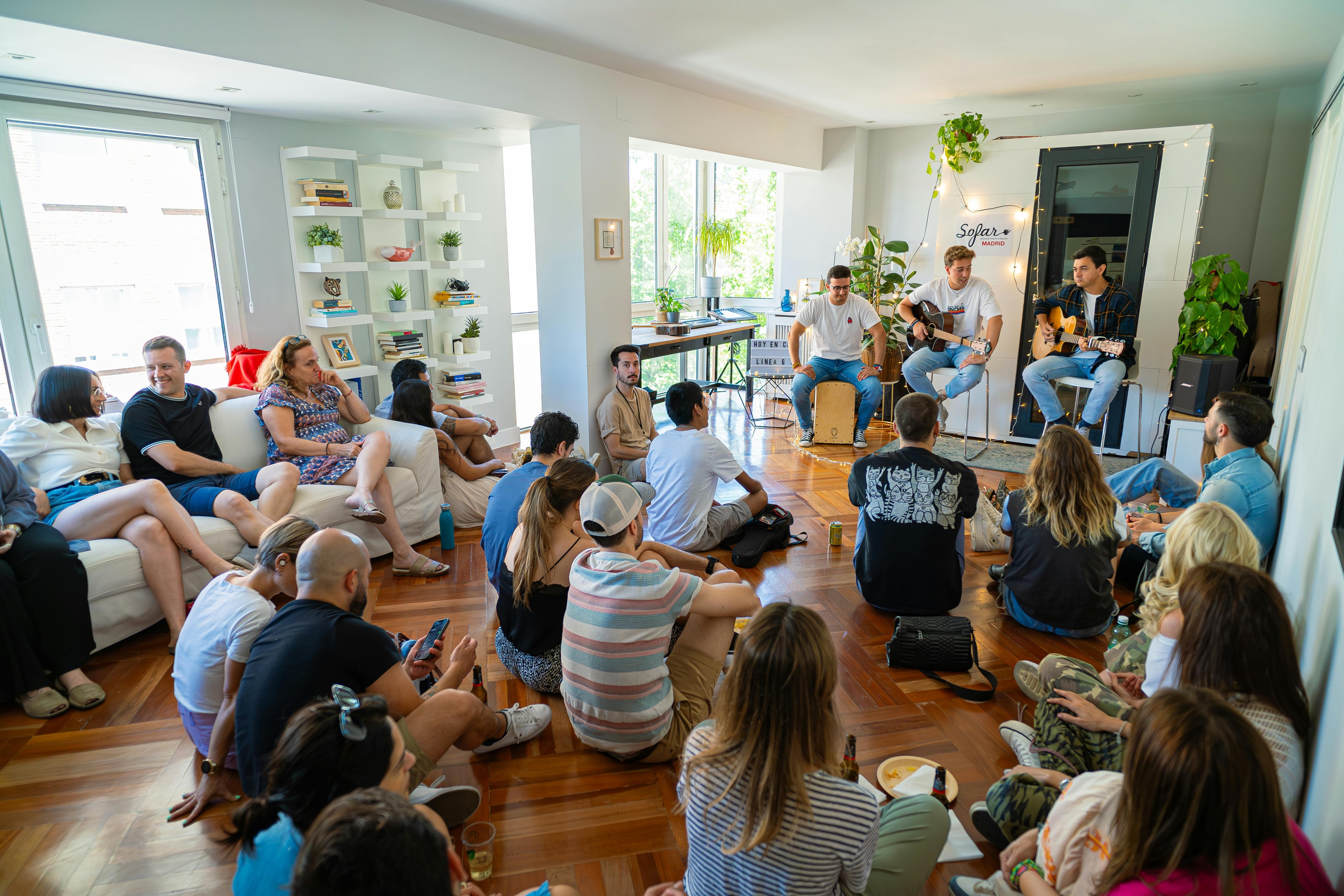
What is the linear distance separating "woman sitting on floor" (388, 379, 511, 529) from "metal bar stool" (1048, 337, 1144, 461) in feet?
13.8

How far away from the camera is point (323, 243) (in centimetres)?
520

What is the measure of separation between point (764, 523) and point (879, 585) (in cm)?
100

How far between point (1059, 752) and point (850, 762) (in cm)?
69

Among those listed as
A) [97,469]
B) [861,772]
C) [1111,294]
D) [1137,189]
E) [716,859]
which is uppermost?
[1137,189]

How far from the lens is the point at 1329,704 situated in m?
1.65

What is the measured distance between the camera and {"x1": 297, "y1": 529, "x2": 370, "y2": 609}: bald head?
209 cm

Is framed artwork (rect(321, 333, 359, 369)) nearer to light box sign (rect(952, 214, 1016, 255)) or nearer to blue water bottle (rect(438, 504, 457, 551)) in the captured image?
blue water bottle (rect(438, 504, 457, 551))

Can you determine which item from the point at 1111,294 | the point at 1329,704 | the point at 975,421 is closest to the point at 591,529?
the point at 1329,704

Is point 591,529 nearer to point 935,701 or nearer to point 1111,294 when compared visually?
point 935,701

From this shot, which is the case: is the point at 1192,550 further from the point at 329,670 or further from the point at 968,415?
the point at 968,415

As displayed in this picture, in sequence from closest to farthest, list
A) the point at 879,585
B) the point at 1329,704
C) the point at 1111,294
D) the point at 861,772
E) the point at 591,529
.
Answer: the point at 1329,704 → the point at 591,529 → the point at 861,772 → the point at 879,585 → the point at 1111,294

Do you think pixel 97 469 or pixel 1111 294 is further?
pixel 1111 294

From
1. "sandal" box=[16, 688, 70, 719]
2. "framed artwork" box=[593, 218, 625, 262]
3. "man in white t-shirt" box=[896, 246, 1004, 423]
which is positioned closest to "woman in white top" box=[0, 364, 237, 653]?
"sandal" box=[16, 688, 70, 719]

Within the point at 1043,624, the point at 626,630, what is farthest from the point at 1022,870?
A: the point at 1043,624
